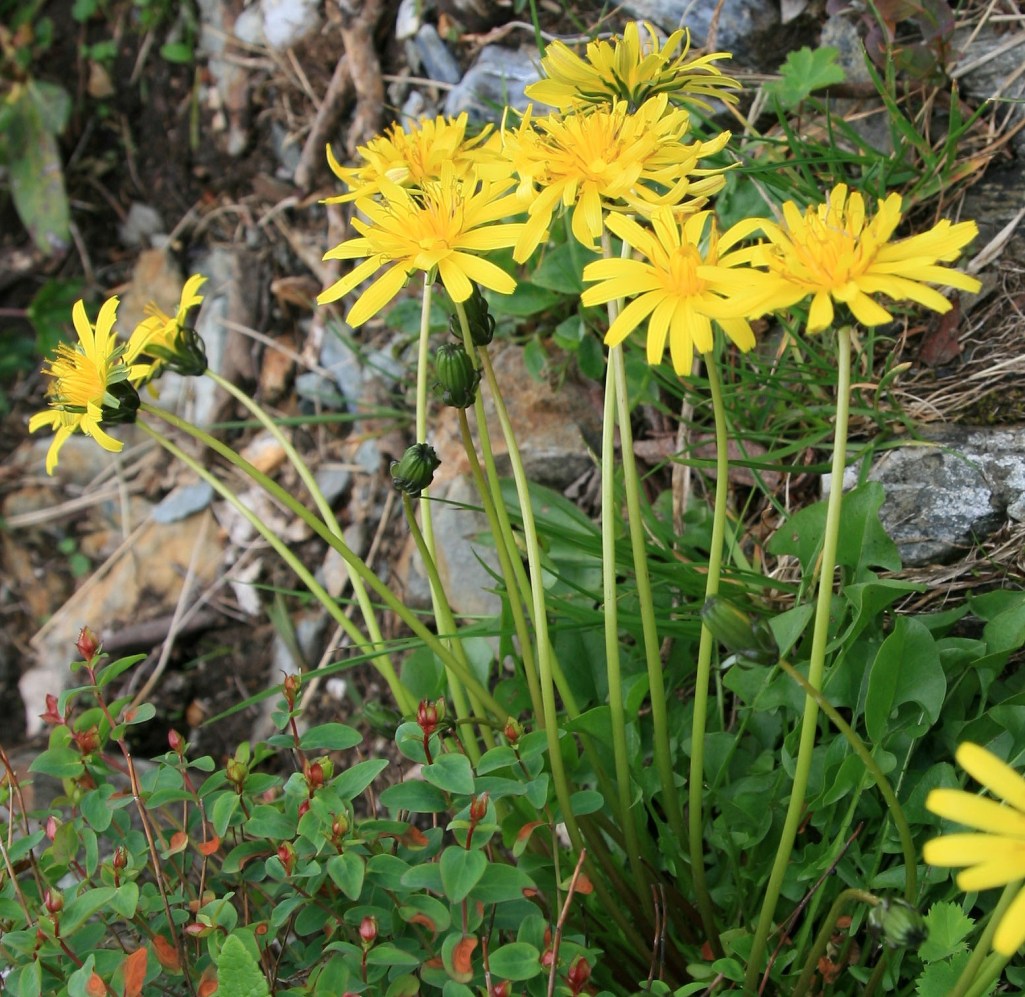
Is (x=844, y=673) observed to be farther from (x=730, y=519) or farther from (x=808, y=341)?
(x=808, y=341)

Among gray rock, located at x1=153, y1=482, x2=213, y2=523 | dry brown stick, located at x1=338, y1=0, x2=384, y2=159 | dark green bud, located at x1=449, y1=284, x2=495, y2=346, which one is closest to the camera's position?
dark green bud, located at x1=449, y1=284, x2=495, y2=346

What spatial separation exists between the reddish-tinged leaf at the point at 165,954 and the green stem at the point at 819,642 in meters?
0.68

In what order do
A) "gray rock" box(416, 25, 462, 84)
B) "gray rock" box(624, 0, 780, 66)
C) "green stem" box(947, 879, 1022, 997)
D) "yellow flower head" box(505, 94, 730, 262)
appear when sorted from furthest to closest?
"gray rock" box(416, 25, 462, 84) < "gray rock" box(624, 0, 780, 66) < "yellow flower head" box(505, 94, 730, 262) < "green stem" box(947, 879, 1022, 997)

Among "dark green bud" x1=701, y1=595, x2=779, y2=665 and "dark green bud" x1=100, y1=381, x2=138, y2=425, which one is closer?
"dark green bud" x1=701, y1=595, x2=779, y2=665

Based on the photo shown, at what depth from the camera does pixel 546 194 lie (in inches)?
48.6

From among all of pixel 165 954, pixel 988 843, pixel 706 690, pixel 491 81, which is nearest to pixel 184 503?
pixel 491 81

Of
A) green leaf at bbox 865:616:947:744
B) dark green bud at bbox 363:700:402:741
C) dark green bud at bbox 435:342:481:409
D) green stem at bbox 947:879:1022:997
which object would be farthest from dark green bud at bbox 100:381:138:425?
green stem at bbox 947:879:1022:997

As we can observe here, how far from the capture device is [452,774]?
116cm

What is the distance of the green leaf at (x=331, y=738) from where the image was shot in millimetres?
1251

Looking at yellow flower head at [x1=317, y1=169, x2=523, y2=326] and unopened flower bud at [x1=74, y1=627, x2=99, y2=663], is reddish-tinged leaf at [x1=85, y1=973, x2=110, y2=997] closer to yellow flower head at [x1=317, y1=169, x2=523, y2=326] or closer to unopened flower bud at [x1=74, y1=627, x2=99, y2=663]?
unopened flower bud at [x1=74, y1=627, x2=99, y2=663]

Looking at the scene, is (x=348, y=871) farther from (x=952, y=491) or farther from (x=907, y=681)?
(x=952, y=491)

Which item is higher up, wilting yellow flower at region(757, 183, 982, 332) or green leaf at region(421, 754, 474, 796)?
wilting yellow flower at region(757, 183, 982, 332)

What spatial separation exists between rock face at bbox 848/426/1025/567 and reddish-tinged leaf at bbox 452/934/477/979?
1.01 metres

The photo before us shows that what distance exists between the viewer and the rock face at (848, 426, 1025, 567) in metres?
1.71
